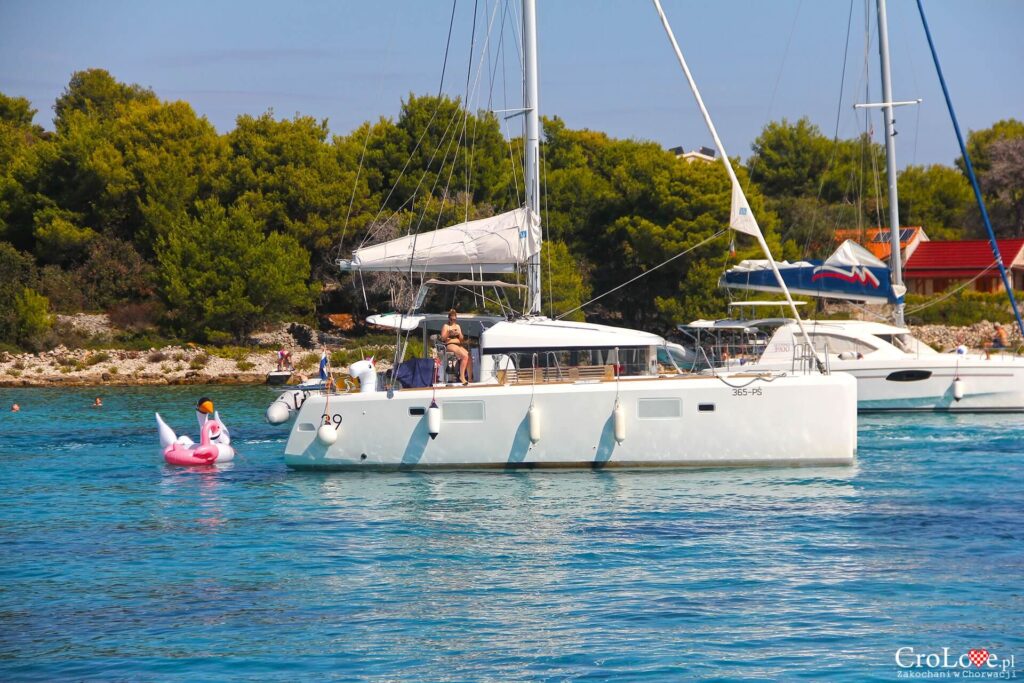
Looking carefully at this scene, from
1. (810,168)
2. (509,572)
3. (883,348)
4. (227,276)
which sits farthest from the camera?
(810,168)

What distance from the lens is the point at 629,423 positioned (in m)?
19.0

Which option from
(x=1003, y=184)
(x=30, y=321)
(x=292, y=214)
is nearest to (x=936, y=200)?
(x=1003, y=184)

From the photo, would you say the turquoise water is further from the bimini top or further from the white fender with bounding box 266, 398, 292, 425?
the bimini top

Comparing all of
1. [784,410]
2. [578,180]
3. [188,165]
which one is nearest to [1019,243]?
[578,180]

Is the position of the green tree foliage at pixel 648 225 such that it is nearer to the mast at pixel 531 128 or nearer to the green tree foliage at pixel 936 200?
the green tree foliage at pixel 936 200

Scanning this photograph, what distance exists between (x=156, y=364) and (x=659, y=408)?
106 feet

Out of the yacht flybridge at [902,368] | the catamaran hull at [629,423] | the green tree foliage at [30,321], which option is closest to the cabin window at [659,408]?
the catamaran hull at [629,423]

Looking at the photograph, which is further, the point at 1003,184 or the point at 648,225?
the point at 1003,184

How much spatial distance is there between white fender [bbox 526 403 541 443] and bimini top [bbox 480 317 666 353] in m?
1.13

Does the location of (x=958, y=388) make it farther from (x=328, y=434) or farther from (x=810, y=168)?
(x=810, y=168)

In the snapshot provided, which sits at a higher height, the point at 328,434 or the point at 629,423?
the point at 629,423

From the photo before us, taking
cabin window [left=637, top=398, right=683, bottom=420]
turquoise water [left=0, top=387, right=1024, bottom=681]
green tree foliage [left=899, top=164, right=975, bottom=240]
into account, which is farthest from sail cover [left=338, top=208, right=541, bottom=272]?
green tree foliage [left=899, top=164, right=975, bottom=240]

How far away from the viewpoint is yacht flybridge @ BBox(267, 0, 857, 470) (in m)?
18.8

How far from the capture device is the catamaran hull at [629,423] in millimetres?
18781
